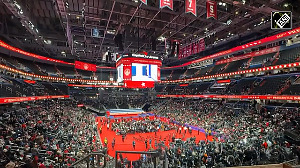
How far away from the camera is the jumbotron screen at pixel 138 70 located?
37.4 ft

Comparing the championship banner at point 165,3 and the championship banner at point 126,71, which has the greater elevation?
the championship banner at point 165,3

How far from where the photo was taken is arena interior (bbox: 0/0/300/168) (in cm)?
779

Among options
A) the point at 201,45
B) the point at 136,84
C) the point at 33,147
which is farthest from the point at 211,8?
the point at 33,147

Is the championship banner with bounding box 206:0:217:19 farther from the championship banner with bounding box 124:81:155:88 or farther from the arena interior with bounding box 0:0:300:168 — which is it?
the championship banner with bounding box 124:81:155:88

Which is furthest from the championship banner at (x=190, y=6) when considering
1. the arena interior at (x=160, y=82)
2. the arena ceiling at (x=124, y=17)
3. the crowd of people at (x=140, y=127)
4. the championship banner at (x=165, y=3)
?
the crowd of people at (x=140, y=127)

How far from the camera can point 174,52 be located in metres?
18.0

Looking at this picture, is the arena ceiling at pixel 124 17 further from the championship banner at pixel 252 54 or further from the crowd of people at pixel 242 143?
the crowd of people at pixel 242 143

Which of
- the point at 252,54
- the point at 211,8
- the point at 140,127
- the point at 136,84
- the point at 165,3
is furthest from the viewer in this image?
the point at 252,54

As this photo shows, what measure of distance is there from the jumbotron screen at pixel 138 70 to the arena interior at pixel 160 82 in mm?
72

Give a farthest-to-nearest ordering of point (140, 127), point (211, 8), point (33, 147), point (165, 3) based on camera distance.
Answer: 1. point (140, 127)
2. point (211, 8)
3. point (33, 147)
4. point (165, 3)

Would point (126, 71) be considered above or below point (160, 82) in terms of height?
above

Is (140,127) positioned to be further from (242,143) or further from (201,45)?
(242,143)

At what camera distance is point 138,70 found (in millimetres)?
11711

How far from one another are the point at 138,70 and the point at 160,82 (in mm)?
3947
